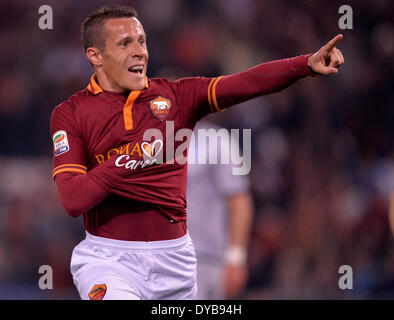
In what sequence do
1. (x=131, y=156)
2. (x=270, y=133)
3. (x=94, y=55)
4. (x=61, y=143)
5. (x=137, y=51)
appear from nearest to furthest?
1. (x=131, y=156)
2. (x=61, y=143)
3. (x=137, y=51)
4. (x=94, y=55)
5. (x=270, y=133)

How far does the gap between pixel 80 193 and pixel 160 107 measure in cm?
59

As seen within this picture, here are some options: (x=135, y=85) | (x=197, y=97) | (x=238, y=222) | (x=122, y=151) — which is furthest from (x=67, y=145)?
(x=238, y=222)

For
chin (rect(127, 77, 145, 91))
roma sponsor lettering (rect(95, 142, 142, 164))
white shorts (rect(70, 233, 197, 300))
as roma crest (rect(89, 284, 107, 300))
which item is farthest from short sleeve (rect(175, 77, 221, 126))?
as roma crest (rect(89, 284, 107, 300))

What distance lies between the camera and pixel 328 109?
21.0 ft

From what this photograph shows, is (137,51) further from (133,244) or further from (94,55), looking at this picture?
(133,244)

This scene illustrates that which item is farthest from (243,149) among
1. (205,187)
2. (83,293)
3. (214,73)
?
(83,293)

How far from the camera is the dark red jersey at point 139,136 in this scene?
2.97m

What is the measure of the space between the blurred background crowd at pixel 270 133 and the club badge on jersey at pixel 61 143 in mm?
2899

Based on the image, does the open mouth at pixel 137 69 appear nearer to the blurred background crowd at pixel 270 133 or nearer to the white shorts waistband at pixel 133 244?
the white shorts waistband at pixel 133 244

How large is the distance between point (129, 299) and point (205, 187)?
1650 millimetres

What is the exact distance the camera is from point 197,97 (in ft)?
10.3

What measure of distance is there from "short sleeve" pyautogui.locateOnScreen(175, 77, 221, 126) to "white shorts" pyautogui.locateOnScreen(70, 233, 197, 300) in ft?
2.07

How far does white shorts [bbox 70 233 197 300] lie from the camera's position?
9.62 feet

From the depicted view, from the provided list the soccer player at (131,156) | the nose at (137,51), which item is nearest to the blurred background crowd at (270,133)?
the soccer player at (131,156)
